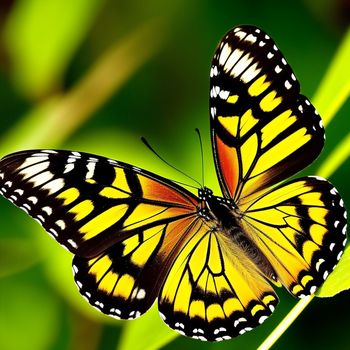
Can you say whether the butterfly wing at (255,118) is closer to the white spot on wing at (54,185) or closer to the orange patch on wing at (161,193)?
the orange patch on wing at (161,193)

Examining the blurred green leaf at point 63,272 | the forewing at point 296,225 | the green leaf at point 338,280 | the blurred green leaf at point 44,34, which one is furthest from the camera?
the blurred green leaf at point 44,34

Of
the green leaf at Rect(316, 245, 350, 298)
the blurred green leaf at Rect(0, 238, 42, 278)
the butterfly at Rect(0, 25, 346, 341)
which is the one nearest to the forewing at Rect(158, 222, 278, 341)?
the butterfly at Rect(0, 25, 346, 341)

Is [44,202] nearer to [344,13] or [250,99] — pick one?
[250,99]

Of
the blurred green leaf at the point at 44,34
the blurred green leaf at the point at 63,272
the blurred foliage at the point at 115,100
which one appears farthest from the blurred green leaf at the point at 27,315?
the blurred green leaf at the point at 44,34

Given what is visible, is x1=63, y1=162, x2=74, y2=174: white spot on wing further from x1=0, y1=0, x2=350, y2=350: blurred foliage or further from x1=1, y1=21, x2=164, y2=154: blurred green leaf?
x1=1, y1=21, x2=164, y2=154: blurred green leaf

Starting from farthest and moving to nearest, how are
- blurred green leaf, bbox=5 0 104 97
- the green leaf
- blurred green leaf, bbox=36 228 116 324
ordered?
blurred green leaf, bbox=5 0 104 97 → blurred green leaf, bbox=36 228 116 324 → the green leaf

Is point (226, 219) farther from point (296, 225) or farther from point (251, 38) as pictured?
point (251, 38)
